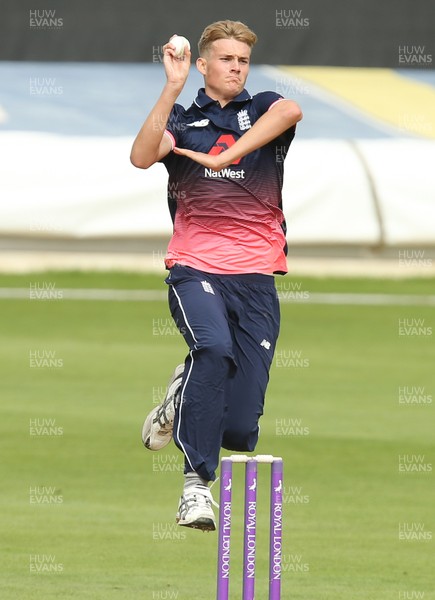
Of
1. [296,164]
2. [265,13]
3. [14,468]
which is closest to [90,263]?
[296,164]

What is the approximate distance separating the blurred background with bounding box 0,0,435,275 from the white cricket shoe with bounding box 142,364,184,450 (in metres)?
14.7

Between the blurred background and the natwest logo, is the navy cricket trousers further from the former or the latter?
the blurred background

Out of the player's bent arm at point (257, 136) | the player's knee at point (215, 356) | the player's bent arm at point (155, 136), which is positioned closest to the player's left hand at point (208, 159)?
the player's bent arm at point (257, 136)

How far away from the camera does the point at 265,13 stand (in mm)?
24562

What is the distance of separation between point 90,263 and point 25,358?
297 inches

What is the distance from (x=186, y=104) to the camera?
24219 millimetres

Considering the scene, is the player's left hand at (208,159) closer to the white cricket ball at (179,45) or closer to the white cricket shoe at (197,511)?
the white cricket ball at (179,45)

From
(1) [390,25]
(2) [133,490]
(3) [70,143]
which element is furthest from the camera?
(1) [390,25]

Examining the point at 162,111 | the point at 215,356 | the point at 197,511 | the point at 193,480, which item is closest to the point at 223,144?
the point at 162,111

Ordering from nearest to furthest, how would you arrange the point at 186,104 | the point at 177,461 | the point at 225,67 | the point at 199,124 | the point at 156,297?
1. the point at 225,67
2. the point at 199,124
3. the point at 177,461
4. the point at 156,297
5. the point at 186,104

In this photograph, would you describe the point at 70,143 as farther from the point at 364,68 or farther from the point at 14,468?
the point at 14,468

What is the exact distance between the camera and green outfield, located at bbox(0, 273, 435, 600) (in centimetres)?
784

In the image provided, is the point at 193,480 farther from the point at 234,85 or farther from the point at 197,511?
the point at 234,85

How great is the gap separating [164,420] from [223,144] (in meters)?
1.35
